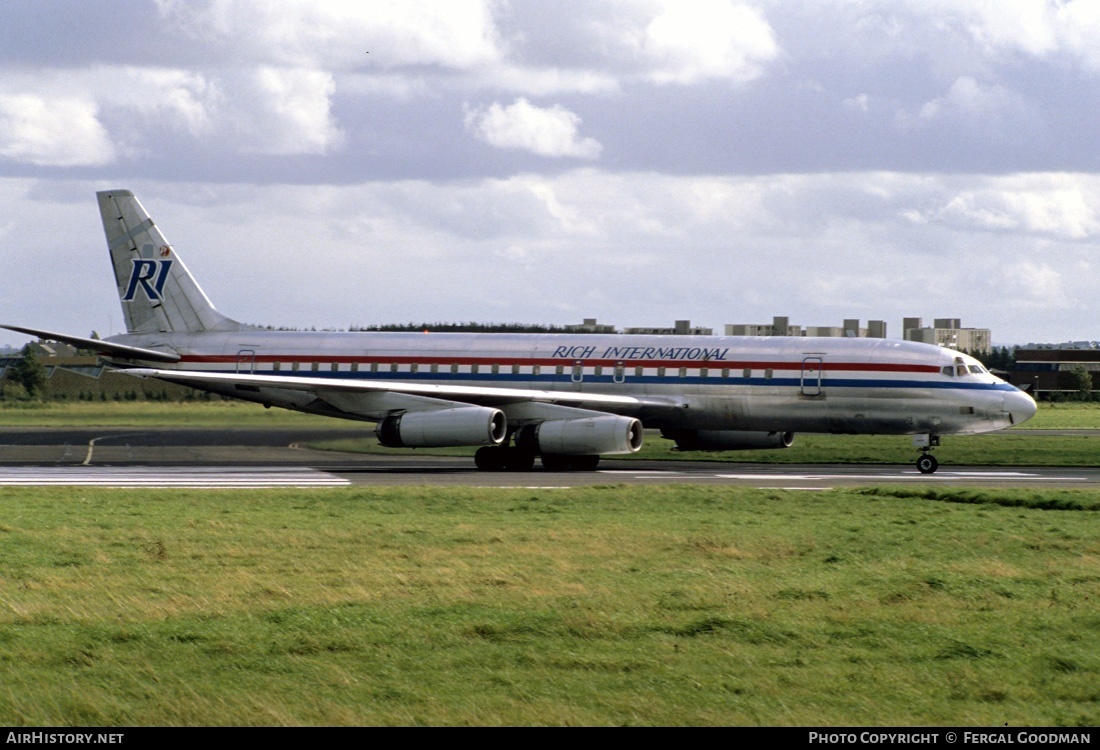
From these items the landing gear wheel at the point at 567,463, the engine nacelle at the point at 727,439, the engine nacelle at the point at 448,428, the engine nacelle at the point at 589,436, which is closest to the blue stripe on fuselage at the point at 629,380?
the engine nacelle at the point at 727,439

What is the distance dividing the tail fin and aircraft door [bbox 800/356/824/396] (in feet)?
59.2

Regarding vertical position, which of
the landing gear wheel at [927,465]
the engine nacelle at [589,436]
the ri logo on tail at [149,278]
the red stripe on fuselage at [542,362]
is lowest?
the landing gear wheel at [927,465]

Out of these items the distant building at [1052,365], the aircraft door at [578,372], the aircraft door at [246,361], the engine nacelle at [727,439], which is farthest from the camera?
the distant building at [1052,365]

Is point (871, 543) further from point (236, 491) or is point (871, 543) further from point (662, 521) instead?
point (236, 491)

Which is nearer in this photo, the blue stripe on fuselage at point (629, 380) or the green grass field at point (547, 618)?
the green grass field at point (547, 618)

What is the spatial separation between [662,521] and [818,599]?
7.26 meters

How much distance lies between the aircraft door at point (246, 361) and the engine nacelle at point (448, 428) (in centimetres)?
751

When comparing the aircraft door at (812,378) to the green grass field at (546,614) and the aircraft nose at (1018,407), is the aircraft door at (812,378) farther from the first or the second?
the green grass field at (546,614)

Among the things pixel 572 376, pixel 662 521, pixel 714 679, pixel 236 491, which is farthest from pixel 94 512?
pixel 572 376

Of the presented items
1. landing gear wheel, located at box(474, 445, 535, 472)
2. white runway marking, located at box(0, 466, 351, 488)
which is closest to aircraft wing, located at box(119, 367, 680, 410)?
landing gear wheel, located at box(474, 445, 535, 472)

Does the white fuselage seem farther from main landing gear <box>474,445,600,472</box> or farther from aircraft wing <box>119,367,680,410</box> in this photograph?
main landing gear <box>474,445,600,472</box>

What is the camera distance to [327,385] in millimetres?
37562

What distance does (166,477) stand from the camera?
32.2 metres

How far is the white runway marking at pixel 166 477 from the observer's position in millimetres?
29953
